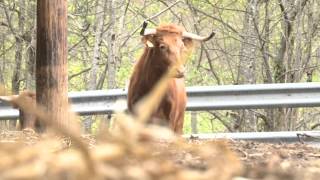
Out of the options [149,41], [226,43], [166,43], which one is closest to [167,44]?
[166,43]

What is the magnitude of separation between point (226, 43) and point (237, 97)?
8230mm

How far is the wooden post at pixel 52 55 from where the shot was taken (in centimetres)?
606

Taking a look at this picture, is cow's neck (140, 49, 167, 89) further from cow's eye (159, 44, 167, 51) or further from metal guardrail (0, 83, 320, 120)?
metal guardrail (0, 83, 320, 120)

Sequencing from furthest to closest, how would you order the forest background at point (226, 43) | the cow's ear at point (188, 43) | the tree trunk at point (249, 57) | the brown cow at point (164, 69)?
the tree trunk at point (249, 57) → the forest background at point (226, 43) → the cow's ear at point (188, 43) → the brown cow at point (164, 69)

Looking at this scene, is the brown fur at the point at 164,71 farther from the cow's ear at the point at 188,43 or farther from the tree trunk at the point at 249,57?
the tree trunk at the point at 249,57

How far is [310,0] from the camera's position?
46.2ft

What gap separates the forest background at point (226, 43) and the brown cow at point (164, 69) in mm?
1752

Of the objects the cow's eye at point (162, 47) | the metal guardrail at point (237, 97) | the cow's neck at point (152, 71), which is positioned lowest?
the metal guardrail at point (237, 97)

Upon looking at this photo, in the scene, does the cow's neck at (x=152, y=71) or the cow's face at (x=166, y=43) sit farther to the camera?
the cow's neck at (x=152, y=71)

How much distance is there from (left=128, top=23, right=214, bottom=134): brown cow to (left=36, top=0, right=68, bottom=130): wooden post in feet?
7.03

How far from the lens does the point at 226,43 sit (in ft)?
54.3

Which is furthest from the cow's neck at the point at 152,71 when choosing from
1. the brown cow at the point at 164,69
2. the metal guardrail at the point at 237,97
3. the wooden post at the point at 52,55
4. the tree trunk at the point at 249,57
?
the tree trunk at the point at 249,57

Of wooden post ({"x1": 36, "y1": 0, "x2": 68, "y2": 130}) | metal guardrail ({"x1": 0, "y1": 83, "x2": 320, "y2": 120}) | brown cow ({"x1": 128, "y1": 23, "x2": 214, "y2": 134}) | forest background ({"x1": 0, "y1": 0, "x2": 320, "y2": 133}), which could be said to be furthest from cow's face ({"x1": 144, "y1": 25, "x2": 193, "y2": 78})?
wooden post ({"x1": 36, "y1": 0, "x2": 68, "y2": 130})

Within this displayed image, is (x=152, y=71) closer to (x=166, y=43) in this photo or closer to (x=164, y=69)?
(x=164, y=69)
